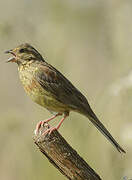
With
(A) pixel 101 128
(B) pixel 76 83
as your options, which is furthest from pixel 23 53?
(B) pixel 76 83

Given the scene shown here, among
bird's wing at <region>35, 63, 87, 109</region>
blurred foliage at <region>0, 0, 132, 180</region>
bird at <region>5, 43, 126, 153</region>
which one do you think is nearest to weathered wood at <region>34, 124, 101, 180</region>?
blurred foliage at <region>0, 0, 132, 180</region>

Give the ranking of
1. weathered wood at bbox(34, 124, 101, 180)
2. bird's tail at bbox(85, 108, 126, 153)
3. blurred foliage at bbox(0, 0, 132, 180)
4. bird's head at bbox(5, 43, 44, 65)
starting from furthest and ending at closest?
bird's head at bbox(5, 43, 44, 65) → blurred foliage at bbox(0, 0, 132, 180) → bird's tail at bbox(85, 108, 126, 153) → weathered wood at bbox(34, 124, 101, 180)

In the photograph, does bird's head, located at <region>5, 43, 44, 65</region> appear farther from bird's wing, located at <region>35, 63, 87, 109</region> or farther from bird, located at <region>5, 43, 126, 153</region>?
bird's wing, located at <region>35, 63, 87, 109</region>

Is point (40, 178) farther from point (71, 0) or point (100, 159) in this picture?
point (71, 0)

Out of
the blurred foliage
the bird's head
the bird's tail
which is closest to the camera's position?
the bird's tail

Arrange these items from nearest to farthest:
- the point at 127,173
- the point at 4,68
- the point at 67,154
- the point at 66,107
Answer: the point at 67,154, the point at 127,173, the point at 66,107, the point at 4,68

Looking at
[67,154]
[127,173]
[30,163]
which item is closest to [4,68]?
[30,163]

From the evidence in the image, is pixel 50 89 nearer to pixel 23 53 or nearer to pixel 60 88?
pixel 60 88
